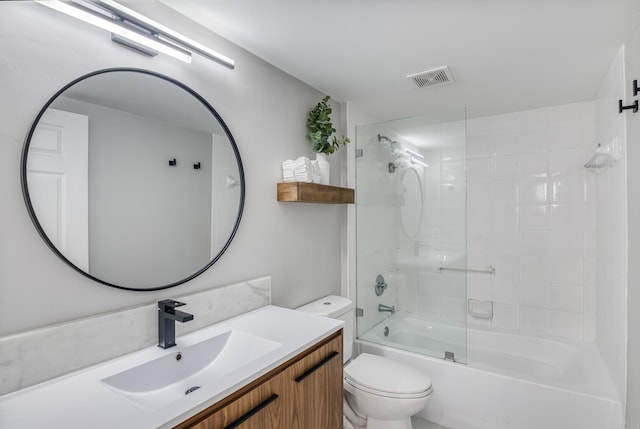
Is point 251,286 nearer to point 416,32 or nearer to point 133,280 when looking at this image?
point 133,280

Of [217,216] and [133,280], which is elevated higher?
[217,216]

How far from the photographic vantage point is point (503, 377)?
2004 mm

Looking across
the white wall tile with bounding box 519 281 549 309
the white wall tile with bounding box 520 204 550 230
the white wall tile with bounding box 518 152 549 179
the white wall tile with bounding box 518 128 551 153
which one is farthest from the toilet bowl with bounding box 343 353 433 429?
→ the white wall tile with bounding box 518 128 551 153

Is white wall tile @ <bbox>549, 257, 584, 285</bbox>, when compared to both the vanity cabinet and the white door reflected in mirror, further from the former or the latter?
the white door reflected in mirror

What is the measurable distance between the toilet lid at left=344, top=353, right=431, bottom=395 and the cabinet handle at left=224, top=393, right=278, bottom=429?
0.95 meters

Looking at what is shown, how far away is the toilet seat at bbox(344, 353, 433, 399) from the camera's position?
1.79 metres

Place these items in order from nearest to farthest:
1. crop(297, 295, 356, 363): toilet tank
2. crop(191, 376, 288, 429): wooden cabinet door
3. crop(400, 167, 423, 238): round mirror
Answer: crop(191, 376, 288, 429): wooden cabinet door < crop(297, 295, 356, 363): toilet tank < crop(400, 167, 423, 238): round mirror

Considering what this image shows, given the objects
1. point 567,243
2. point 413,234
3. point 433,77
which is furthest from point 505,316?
point 433,77

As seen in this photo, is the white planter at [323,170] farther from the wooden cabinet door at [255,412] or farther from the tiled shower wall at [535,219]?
the tiled shower wall at [535,219]

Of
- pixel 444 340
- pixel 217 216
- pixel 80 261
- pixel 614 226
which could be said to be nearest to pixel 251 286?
pixel 217 216

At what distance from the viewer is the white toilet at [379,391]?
5.83ft

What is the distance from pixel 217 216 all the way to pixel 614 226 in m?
2.30

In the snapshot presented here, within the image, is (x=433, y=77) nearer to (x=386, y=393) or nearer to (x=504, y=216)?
(x=504, y=216)

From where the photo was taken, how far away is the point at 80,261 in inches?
43.4
